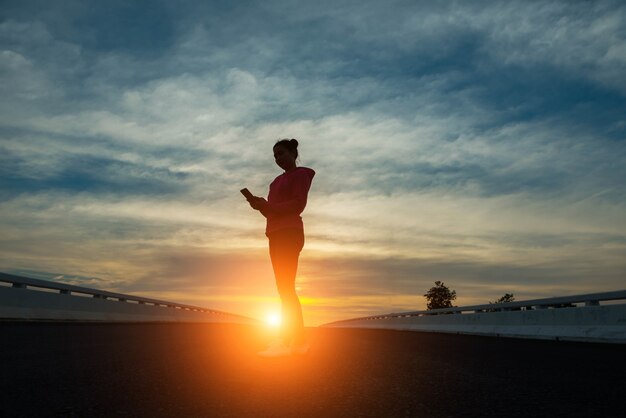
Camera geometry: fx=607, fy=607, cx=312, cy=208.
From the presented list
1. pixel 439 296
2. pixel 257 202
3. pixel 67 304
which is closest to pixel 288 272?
pixel 257 202

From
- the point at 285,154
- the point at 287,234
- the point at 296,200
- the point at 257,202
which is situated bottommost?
the point at 287,234

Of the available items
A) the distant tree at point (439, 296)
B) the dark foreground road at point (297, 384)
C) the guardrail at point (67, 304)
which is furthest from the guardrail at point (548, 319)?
the distant tree at point (439, 296)

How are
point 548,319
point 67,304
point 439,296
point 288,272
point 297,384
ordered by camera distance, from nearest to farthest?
point 297,384 → point 288,272 → point 548,319 → point 67,304 → point 439,296

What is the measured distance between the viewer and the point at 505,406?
4285mm

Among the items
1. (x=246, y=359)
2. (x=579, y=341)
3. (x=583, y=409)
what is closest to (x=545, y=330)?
(x=579, y=341)

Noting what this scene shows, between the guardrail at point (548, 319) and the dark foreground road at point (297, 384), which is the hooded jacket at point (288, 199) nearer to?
the dark foreground road at point (297, 384)

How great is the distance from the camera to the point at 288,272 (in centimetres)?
729

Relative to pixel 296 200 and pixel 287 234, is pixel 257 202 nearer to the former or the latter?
pixel 296 200

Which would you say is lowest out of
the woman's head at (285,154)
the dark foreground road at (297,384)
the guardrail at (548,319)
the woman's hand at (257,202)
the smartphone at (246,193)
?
the dark foreground road at (297,384)

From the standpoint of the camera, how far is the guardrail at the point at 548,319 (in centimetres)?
1101

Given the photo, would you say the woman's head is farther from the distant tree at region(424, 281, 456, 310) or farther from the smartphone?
the distant tree at region(424, 281, 456, 310)

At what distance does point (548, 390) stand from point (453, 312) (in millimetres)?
15622

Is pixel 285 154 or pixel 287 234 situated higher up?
pixel 285 154

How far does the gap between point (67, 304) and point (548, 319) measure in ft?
39.2
